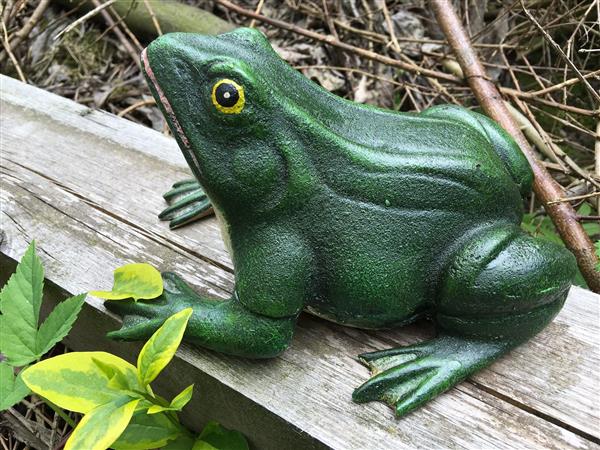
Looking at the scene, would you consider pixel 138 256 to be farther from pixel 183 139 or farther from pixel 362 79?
pixel 362 79

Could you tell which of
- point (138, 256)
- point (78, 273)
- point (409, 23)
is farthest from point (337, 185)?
point (409, 23)

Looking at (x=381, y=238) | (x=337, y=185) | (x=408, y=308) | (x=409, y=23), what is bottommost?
(x=408, y=308)

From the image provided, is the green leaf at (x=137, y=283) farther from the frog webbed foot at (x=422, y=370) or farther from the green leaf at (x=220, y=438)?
the frog webbed foot at (x=422, y=370)

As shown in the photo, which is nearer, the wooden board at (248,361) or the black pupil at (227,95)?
the black pupil at (227,95)

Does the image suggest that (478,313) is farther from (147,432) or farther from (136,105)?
(136,105)

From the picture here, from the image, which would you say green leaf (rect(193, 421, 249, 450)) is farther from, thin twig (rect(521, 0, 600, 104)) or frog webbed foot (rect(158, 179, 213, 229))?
thin twig (rect(521, 0, 600, 104))

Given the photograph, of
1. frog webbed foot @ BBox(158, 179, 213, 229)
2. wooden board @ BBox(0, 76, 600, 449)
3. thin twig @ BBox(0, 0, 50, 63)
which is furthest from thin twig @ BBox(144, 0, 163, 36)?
frog webbed foot @ BBox(158, 179, 213, 229)

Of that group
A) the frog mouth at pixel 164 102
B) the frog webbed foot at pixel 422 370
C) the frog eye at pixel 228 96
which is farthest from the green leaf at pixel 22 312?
the frog webbed foot at pixel 422 370
